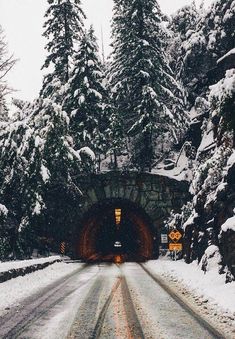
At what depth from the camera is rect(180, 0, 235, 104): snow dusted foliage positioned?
24.0m

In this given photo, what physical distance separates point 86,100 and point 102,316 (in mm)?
23069

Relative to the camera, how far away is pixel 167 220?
2662cm

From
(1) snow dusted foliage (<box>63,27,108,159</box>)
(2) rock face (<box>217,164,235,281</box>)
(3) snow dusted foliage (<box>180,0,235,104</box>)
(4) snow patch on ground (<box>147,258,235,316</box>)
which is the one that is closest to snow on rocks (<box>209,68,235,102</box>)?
(2) rock face (<box>217,164,235,281</box>)

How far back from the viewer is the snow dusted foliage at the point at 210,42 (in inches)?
943

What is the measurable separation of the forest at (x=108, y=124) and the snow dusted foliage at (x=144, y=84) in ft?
0.26

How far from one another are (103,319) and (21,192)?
47.5 ft

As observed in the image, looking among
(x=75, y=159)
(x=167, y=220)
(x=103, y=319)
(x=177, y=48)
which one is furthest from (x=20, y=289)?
(x=177, y=48)

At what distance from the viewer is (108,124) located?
105 feet

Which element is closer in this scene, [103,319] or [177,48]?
[103,319]

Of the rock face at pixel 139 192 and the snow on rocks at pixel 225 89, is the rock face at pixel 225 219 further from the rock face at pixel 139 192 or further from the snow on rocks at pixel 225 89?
the rock face at pixel 139 192

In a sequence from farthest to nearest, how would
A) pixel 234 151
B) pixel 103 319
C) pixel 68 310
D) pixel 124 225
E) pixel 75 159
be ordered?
pixel 124 225
pixel 75 159
pixel 234 151
pixel 68 310
pixel 103 319

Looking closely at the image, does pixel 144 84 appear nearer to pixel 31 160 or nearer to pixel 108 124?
pixel 108 124

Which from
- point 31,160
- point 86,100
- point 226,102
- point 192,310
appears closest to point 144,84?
point 86,100

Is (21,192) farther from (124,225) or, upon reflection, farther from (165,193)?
(124,225)
